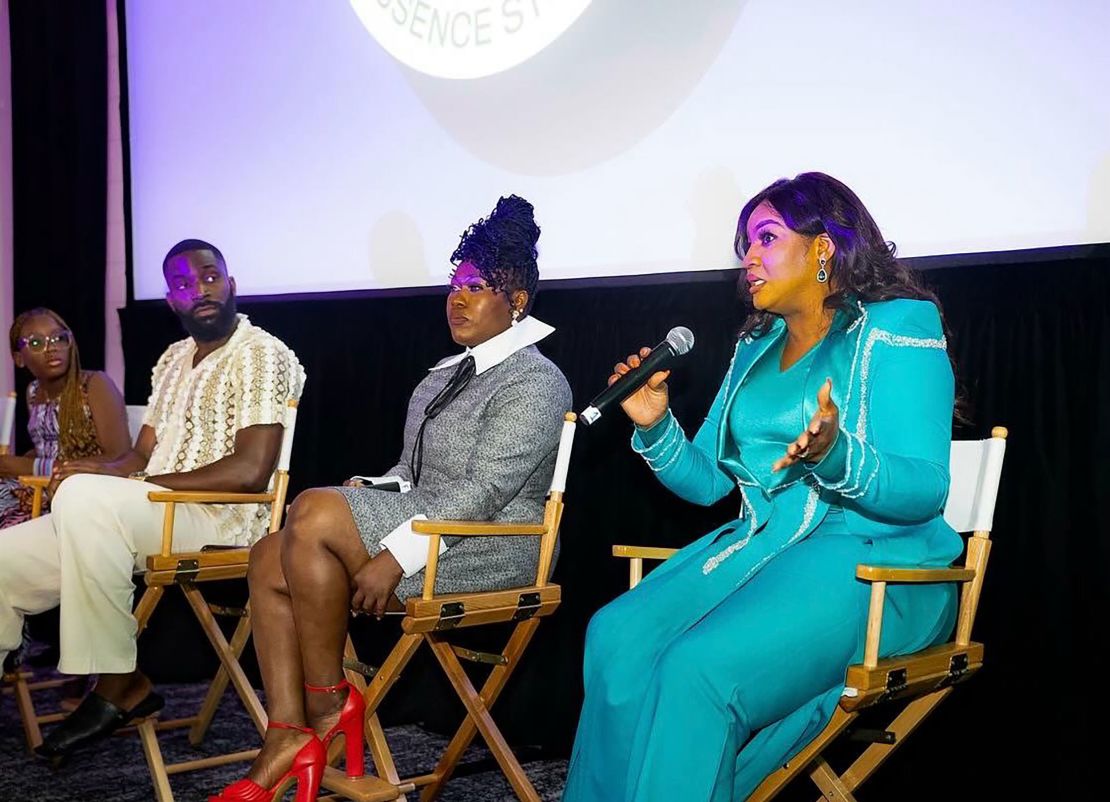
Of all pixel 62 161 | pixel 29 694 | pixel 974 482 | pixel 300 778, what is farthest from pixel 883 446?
pixel 62 161

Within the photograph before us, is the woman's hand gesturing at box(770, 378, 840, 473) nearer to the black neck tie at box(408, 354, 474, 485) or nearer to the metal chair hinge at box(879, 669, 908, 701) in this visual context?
the metal chair hinge at box(879, 669, 908, 701)

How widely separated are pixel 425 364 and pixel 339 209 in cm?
66

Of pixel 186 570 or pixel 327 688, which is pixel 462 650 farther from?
pixel 186 570

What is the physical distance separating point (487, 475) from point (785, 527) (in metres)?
0.71

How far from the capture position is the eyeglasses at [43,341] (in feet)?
12.7

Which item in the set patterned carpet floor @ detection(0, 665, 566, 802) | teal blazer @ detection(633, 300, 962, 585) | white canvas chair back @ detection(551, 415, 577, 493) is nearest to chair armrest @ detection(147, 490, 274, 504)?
patterned carpet floor @ detection(0, 665, 566, 802)

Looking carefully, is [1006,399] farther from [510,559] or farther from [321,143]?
[321,143]

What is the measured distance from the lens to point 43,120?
16.6 feet

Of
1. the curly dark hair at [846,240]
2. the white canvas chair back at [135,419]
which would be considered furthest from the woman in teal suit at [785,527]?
the white canvas chair back at [135,419]

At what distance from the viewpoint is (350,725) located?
2.35 metres

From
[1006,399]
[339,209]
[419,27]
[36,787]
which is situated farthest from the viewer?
[339,209]

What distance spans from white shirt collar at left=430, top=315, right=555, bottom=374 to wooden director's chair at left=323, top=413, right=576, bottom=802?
265 millimetres

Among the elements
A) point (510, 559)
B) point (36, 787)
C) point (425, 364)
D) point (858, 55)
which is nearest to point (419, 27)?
point (425, 364)

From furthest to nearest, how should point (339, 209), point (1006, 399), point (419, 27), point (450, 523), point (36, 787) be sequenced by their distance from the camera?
point (339, 209) → point (419, 27) → point (36, 787) → point (1006, 399) → point (450, 523)
